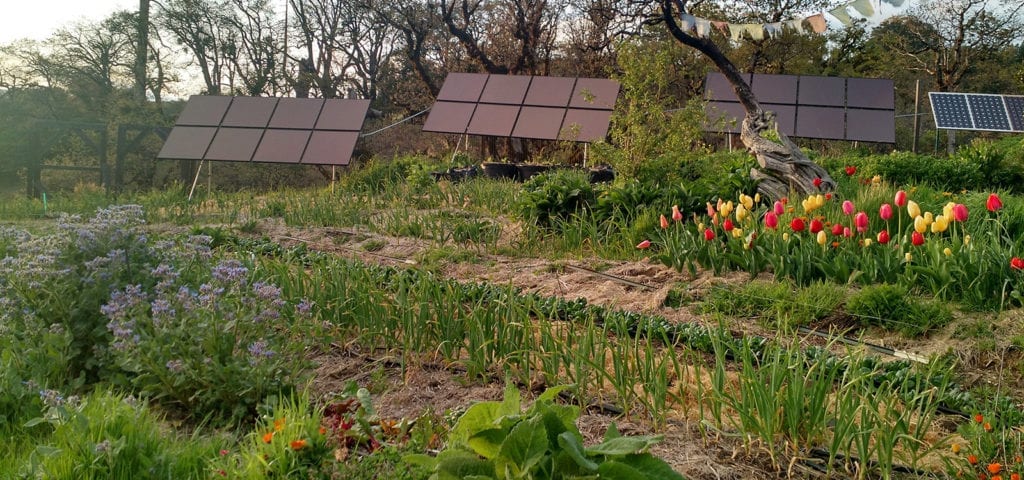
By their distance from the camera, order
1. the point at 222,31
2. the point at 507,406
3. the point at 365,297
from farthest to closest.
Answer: the point at 222,31, the point at 365,297, the point at 507,406

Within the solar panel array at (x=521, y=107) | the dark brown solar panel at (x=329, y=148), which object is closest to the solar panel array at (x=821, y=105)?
the solar panel array at (x=521, y=107)

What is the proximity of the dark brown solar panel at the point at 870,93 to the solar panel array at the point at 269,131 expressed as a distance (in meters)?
8.37

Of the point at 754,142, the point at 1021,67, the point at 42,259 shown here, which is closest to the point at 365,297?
the point at 42,259

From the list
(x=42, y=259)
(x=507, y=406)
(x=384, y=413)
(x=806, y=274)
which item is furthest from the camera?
(x=806, y=274)

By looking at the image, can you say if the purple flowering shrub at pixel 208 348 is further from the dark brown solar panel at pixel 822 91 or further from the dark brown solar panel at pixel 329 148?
the dark brown solar panel at pixel 822 91

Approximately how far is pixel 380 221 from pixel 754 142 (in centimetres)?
369

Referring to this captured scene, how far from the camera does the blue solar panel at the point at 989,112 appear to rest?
544 inches

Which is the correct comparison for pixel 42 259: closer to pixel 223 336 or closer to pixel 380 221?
pixel 223 336

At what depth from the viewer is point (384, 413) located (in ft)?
9.38

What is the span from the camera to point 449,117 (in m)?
13.7

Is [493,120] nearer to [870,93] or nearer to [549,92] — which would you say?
[549,92]

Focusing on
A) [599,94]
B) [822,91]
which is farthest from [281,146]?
[822,91]

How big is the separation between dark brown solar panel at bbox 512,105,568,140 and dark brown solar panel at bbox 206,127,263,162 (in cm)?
414

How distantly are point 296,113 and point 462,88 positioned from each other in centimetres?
340
